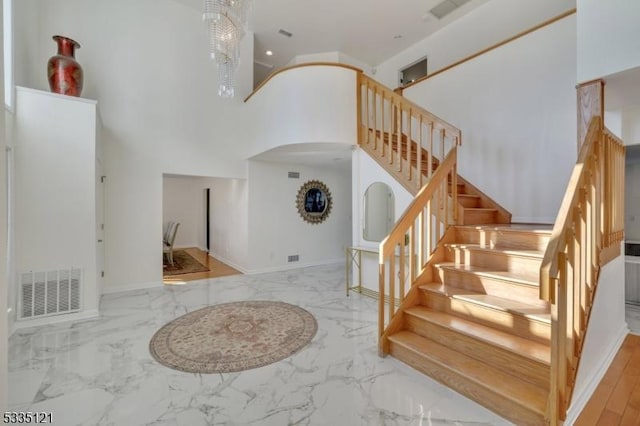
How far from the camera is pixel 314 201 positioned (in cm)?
678

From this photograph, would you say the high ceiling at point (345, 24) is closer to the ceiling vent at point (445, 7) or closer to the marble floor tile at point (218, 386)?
the ceiling vent at point (445, 7)

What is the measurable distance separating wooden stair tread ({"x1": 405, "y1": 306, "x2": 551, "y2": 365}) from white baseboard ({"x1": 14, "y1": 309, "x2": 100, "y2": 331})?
3.78 m

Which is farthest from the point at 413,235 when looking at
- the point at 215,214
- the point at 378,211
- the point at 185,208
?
the point at 185,208

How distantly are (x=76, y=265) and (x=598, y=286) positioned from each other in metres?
5.35

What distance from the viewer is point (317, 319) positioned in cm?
346

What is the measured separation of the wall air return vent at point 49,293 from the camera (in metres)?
3.25

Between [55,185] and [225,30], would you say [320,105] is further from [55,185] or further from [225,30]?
[55,185]

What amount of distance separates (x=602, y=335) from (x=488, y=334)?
1.15 metres

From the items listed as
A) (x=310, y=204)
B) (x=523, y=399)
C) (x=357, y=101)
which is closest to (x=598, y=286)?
(x=523, y=399)

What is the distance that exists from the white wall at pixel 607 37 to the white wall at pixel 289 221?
4.91m

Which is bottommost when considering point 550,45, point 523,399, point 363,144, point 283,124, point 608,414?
point 608,414

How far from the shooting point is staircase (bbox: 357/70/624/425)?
1701 mm

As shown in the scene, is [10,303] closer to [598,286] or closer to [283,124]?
[283,124]

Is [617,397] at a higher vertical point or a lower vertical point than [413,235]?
lower
